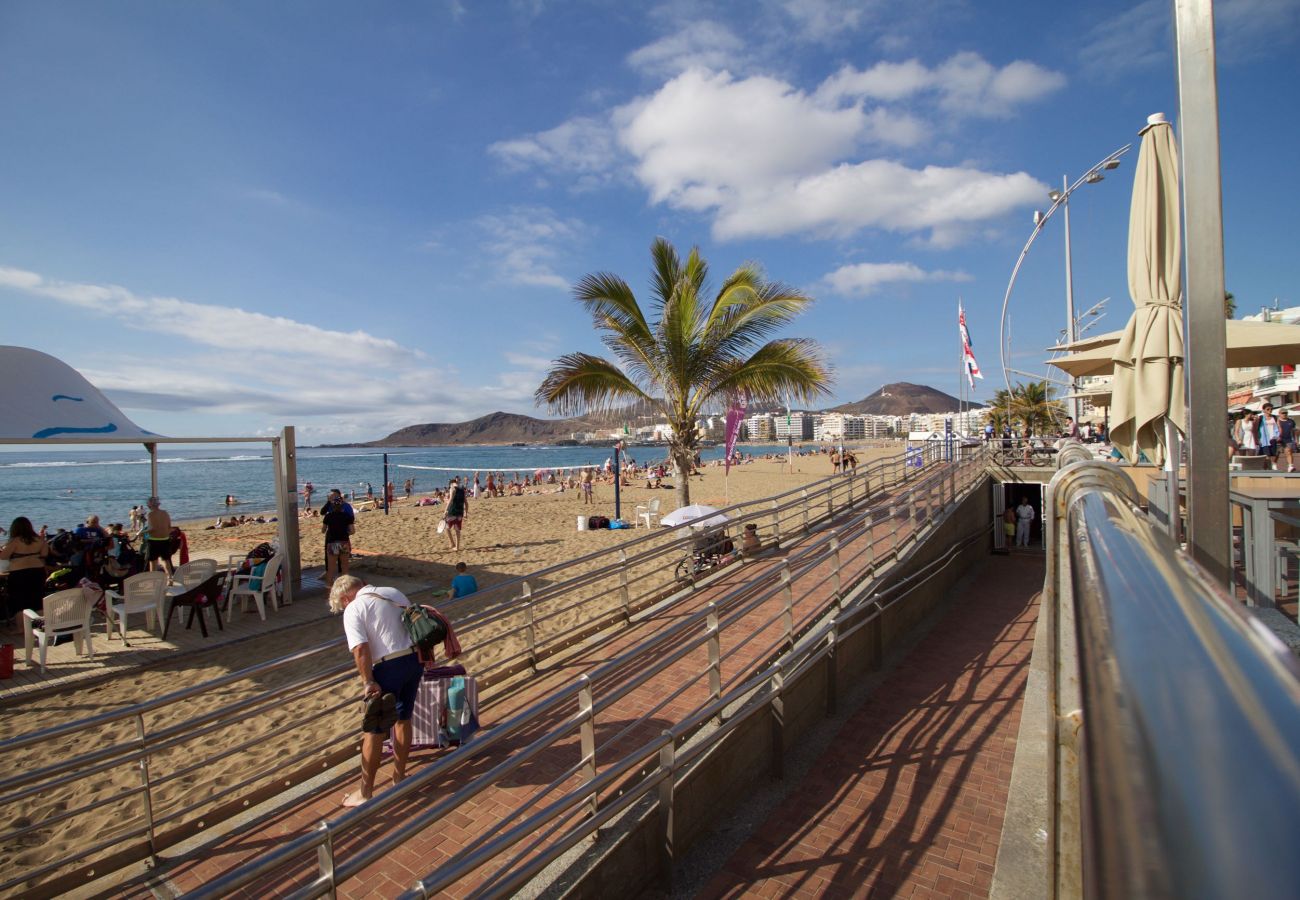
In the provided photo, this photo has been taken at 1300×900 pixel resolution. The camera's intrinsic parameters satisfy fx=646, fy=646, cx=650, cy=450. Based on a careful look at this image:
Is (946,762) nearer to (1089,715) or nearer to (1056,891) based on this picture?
(1056,891)

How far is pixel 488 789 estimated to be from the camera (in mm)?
4121

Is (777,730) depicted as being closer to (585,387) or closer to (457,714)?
(457,714)

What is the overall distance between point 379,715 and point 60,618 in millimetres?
5709

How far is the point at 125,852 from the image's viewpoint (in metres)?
→ 3.73

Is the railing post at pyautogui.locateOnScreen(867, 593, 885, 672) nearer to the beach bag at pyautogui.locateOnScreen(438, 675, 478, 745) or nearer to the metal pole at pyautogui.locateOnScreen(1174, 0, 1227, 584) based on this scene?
the metal pole at pyautogui.locateOnScreen(1174, 0, 1227, 584)

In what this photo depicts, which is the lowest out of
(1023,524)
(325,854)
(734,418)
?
(1023,524)

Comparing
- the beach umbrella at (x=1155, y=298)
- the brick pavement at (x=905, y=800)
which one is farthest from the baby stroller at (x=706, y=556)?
the beach umbrella at (x=1155, y=298)

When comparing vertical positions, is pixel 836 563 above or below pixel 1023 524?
above

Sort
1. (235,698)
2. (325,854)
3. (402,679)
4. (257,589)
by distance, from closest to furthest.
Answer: (325,854)
(402,679)
(235,698)
(257,589)

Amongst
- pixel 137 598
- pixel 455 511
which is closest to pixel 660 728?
pixel 137 598

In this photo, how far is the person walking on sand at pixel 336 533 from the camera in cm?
1066

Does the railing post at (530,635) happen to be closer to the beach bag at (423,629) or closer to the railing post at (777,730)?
the beach bag at (423,629)

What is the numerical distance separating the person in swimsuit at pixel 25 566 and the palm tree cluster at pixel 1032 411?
48.1 m

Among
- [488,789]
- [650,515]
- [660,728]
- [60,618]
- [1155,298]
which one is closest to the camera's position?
A: [488,789]
